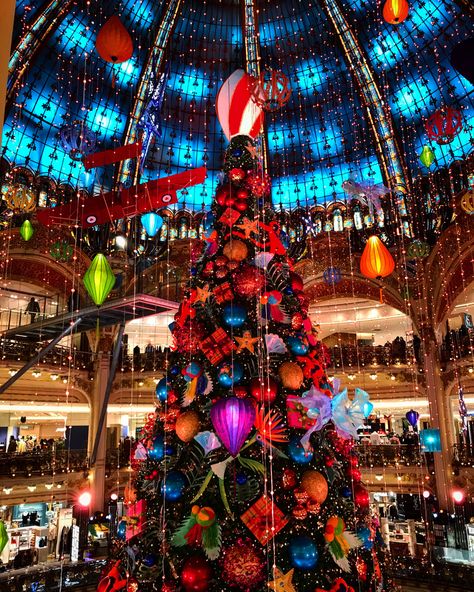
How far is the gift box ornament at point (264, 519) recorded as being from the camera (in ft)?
11.9

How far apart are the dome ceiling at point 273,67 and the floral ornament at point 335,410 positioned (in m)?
16.2

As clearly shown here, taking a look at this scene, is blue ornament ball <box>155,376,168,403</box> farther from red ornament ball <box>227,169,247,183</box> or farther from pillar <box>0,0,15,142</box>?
pillar <box>0,0,15,142</box>

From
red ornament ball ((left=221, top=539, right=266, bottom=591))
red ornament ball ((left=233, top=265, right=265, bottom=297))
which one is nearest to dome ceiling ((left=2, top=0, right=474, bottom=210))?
red ornament ball ((left=233, top=265, right=265, bottom=297))

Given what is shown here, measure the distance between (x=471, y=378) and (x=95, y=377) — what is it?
14.1 meters

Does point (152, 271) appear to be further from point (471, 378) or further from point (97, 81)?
point (471, 378)

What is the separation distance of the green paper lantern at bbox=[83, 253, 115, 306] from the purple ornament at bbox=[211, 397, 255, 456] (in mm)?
7056

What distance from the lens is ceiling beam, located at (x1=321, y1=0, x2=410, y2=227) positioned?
63.7ft

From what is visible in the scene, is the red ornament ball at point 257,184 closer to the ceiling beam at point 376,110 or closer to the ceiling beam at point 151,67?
the ceiling beam at point 151,67

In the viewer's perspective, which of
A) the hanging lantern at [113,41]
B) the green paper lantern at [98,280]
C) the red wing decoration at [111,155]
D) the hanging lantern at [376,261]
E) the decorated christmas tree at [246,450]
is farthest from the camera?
the hanging lantern at [376,261]

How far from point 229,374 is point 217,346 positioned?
0.26 m

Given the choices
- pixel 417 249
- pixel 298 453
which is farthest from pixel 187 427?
pixel 417 249

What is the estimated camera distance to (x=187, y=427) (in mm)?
3955

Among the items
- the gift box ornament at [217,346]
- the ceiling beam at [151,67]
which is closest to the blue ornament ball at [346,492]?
the gift box ornament at [217,346]

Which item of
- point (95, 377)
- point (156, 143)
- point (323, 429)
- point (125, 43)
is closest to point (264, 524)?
point (323, 429)
